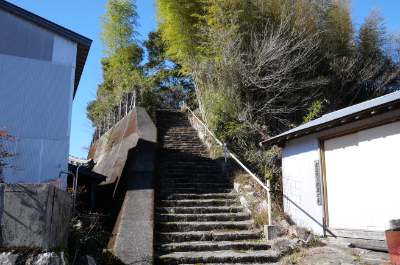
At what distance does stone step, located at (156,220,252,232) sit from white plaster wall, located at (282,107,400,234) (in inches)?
44.9

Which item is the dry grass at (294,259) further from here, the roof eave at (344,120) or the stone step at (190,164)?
the stone step at (190,164)

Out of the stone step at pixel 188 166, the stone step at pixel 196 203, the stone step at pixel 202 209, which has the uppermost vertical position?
the stone step at pixel 188 166

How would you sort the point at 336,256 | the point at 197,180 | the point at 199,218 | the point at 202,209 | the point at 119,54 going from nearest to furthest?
the point at 336,256 → the point at 199,218 → the point at 202,209 → the point at 197,180 → the point at 119,54

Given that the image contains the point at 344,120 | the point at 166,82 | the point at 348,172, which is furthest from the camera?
the point at 166,82

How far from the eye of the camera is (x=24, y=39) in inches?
345

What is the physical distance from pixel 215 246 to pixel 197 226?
0.76m

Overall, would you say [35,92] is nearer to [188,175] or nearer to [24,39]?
[24,39]

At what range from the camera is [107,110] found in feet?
64.7

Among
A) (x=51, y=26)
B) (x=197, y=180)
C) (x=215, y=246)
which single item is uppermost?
(x=51, y=26)

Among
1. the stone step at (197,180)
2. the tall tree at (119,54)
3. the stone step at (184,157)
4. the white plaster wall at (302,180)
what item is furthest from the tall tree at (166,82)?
the white plaster wall at (302,180)

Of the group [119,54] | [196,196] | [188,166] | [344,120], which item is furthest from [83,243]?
[119,54]

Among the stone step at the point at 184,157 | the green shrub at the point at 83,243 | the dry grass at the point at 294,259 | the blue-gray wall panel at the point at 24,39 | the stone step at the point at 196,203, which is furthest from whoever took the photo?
the stone step at the point at 184,157

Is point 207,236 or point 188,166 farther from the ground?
point 188,166

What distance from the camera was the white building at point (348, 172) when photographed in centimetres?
522
